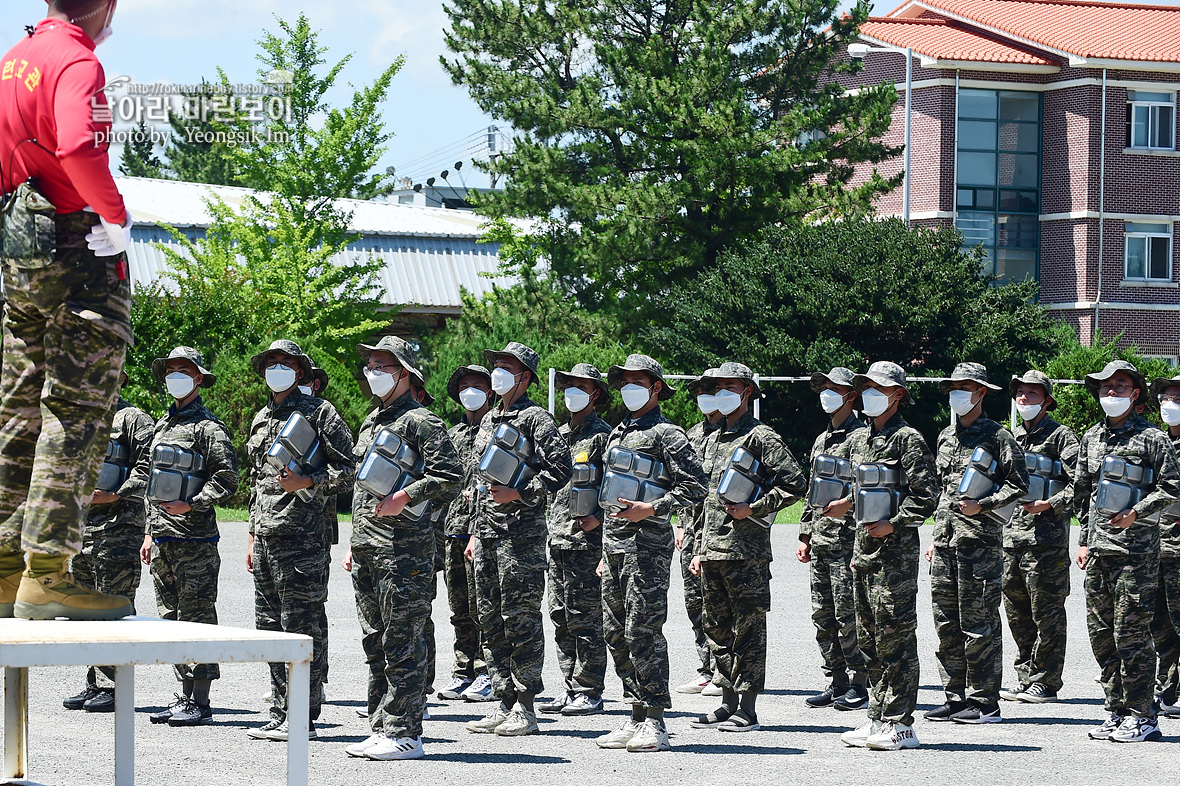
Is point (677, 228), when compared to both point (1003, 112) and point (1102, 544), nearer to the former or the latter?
point (1003, 112)

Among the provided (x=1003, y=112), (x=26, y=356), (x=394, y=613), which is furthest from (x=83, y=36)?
(x=1003, y=112)

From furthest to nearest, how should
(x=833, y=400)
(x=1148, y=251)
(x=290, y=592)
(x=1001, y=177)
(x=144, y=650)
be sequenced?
(x=1001, y=177) < (x=1148, y=251) < (x=833, y=400) < (x=290, y=592) < (x=144, y=650)

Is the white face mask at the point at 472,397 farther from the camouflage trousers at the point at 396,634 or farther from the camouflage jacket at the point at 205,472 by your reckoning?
the camouflage trousers at the point at 396,634

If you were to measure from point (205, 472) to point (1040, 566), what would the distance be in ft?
20.3

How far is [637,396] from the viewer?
32.3 ft

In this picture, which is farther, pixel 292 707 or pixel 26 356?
pixel 26 356

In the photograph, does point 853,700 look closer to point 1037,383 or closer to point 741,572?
point 741,572

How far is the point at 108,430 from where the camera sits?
4.74m

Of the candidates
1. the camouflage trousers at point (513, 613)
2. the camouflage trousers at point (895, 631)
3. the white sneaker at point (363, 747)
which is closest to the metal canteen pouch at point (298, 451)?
the camouflage trousers at point (513, 613)

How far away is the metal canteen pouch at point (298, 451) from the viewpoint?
31.5 feet

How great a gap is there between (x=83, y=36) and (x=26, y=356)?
1018mm

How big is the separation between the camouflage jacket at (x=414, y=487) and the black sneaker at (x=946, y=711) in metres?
3.92

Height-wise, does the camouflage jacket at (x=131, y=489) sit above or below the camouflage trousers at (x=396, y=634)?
above

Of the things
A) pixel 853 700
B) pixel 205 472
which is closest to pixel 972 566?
pixel 853 700
